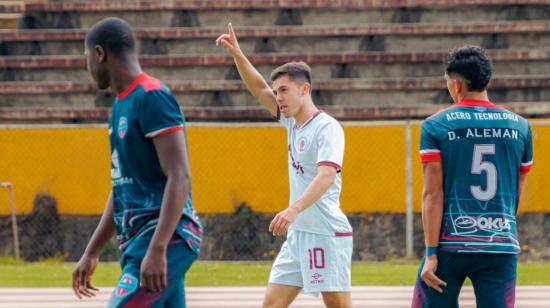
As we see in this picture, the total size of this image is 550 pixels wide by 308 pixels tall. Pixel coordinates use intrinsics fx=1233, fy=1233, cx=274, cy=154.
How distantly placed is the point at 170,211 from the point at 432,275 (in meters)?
1.36

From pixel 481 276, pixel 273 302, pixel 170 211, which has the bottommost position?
pixel 273 302

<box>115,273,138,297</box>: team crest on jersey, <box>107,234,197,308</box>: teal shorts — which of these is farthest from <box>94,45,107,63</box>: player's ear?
<box>115,273,138,297</box>: team crest on jersey

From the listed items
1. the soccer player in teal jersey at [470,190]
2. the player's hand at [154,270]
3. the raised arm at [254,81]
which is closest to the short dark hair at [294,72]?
the raised arm at [254,81]

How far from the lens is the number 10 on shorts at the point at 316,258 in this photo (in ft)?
22.3

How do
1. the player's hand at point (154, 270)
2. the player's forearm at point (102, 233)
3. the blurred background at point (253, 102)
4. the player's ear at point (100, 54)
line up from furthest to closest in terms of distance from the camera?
the blurred background at point (253, 102) < the player's forearm at point (102, 233) < the player's ear at point (100, 54) < the player's hand at point (154, 270)

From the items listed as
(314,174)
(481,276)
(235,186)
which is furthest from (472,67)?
(235,186)

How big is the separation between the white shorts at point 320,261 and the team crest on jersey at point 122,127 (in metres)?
2.13

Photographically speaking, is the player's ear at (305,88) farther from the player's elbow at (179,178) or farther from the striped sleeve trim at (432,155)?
the player's elbow at (179,178)

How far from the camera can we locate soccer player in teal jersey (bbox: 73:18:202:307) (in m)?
4.76

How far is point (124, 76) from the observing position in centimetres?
498

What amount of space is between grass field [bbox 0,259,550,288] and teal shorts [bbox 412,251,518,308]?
6.38 m

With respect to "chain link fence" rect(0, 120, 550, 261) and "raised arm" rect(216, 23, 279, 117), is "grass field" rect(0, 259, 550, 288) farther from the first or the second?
"raised arm" rect(216, 23, 279, 117)

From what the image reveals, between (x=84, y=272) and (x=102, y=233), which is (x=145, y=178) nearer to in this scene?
(x=102, y=233)

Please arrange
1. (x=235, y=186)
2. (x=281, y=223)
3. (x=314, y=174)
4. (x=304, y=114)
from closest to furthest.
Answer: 1. (x=281, y=223)
2. (x=314, y=174)
3. (x=304, y=114)
4. (x=235, y=186)
